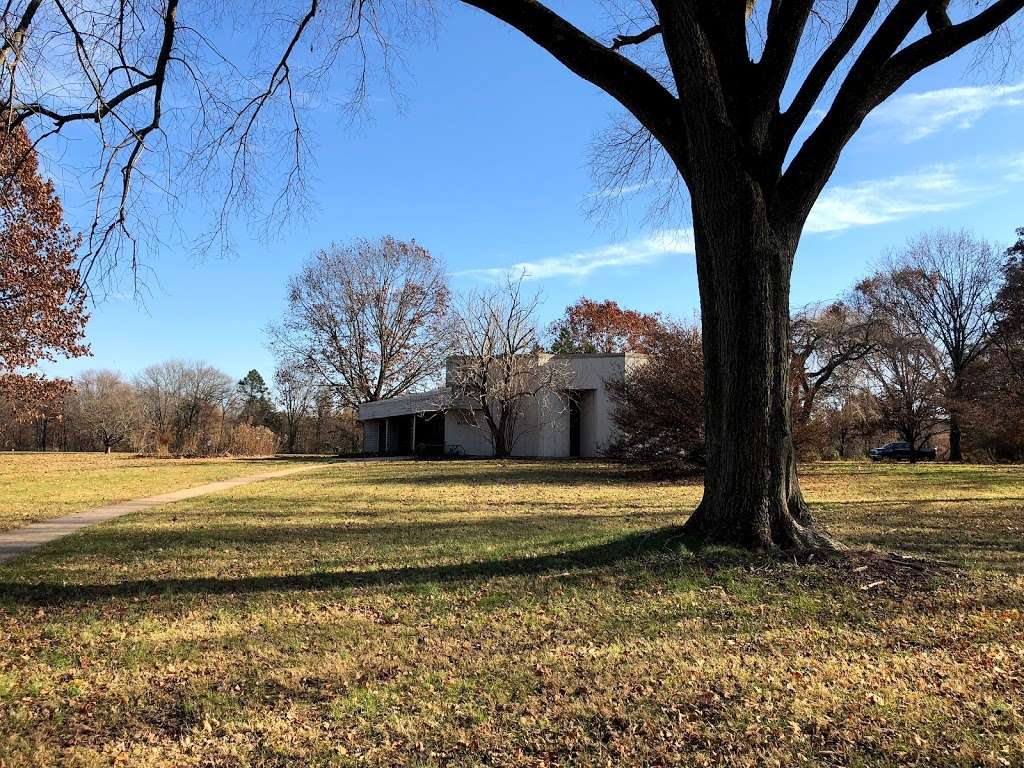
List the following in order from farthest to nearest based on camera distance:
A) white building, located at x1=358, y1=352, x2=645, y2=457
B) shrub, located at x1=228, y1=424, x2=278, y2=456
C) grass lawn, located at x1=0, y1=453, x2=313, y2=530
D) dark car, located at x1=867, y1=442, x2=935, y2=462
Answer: dark car, located at x1=867, y1=442, x2=935, y2=462
shrub, located at x1=228, y1=424, x2=278, y2=456
white building, located at x1=358, y1=352, x2=645, y2=457
grass lawn, located at x1=0, y1=453, x2=313, y2=530

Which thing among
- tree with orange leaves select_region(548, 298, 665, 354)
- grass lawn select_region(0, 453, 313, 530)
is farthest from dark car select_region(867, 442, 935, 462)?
grass lawn select_region(0, 453, 313, 530)

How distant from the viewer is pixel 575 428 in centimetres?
3453

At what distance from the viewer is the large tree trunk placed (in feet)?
19.2

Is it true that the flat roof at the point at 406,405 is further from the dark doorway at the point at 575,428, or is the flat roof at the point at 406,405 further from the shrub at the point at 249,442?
the dark doorway at the point at 575,428

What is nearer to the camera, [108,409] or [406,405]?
[406,405]

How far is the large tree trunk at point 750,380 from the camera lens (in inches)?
231

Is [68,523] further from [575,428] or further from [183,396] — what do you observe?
[183,396]

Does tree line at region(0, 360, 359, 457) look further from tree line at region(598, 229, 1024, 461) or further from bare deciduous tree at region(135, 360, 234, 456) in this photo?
tree line at region(598, 229, 1024, 461)

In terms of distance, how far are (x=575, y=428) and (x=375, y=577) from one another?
94.3 ft

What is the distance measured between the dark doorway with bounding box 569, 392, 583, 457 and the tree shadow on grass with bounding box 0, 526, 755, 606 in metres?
27.0

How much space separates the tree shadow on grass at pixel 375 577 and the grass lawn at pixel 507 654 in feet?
0.12

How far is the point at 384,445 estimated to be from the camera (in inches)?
1785

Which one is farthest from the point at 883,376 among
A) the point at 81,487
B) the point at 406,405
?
the point at 81,487

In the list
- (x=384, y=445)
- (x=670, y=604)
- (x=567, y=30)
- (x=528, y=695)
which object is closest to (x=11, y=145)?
(x=567, y=30)
